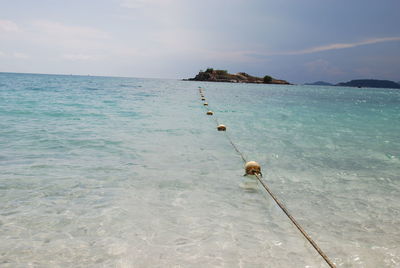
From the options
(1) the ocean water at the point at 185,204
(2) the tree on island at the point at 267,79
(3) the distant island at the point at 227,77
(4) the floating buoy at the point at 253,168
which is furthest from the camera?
(2) the tree on island at the point at 267,79

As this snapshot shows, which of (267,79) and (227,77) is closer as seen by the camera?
(227,77)

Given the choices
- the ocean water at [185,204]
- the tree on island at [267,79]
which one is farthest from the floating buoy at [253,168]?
the tree on island at [267,79]

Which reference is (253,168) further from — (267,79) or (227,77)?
(267,79)

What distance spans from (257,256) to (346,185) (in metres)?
3.83

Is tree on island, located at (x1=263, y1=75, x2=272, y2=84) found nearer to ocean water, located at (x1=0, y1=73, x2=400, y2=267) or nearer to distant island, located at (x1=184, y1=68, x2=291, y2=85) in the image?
distant island, located at (x1=184, y1=68, x2=291, y2=85)

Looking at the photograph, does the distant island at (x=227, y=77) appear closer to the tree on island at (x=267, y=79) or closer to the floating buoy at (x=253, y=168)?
the tree on island at (x=267, y=79)

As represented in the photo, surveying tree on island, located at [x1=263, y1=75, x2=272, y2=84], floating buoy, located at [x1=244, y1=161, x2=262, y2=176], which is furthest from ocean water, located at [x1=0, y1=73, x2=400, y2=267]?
tree on island, located at [x1=263, y1=75, x2=272, y2=84]

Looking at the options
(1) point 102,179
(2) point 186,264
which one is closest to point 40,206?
(1) point 102,179

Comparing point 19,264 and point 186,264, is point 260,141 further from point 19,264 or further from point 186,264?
point 19,264

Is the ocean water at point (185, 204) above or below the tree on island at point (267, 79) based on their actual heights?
below

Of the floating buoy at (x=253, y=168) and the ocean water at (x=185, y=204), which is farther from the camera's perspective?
the floating buoy at (x=253, y=168)

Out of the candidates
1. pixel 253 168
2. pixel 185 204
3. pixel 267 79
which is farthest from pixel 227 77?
pixel 185 204

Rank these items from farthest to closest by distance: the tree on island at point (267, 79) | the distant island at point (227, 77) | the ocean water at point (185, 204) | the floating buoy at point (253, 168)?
the tree on island at point (267, 79) → the distant island at point (227, 77) → the floating buoy at point (253, 168) → the ocean water at point (185, 204)

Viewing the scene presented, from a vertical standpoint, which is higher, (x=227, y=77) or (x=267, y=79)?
(x=267, y=79)
